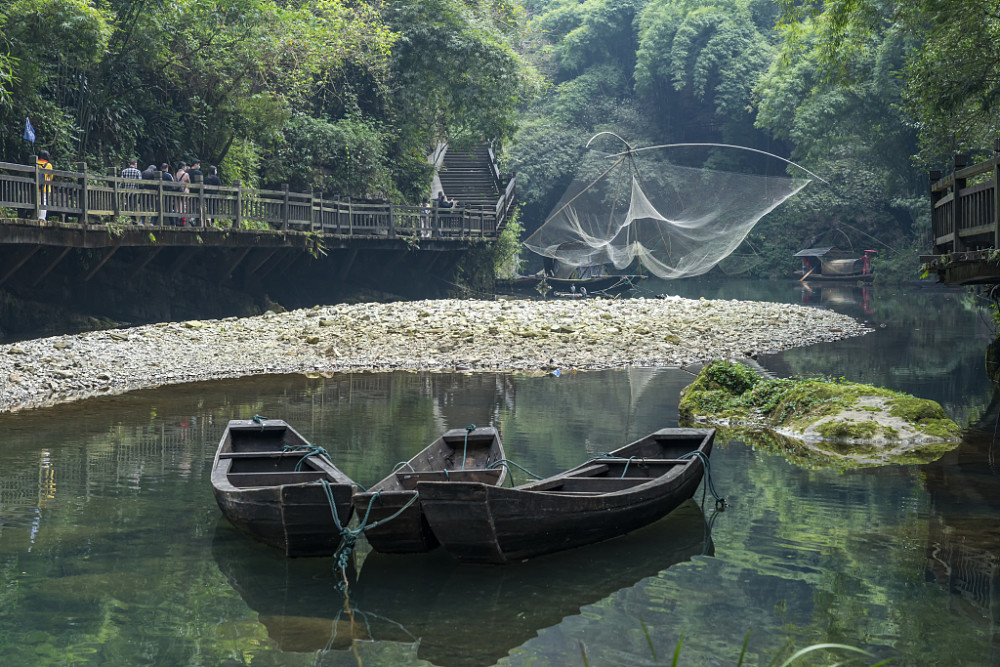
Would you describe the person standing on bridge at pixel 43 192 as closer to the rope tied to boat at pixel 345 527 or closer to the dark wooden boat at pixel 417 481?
the dark wooden boat at pixel 417 481

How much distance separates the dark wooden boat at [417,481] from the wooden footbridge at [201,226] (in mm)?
10194

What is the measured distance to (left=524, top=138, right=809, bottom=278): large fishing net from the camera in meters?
23.9

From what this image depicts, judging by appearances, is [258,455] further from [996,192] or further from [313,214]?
[313,214]

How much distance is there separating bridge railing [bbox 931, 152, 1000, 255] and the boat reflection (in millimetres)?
5324

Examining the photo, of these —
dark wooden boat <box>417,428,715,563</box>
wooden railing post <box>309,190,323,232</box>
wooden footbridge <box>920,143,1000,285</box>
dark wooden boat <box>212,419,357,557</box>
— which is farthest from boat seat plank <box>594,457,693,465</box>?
wooden railing post <box>309,190,323,232</box>

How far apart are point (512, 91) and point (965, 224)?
21615mm

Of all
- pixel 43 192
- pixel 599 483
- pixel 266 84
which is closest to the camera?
pixel 599 483

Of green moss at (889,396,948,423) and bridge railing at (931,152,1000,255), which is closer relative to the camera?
bridge railing at (931,152,1000,255)

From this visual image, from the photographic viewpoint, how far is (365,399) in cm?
1473

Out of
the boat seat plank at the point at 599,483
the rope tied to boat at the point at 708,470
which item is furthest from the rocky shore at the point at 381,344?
the rope tied to boat at the point at 708,470

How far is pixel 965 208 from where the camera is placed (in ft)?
37.9

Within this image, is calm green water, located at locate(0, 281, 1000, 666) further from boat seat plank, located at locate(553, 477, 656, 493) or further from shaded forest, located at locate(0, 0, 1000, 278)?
shaded forest, located at locate(0, 0, 1000, 278)

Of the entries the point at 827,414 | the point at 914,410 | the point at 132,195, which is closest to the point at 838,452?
the point at 827,414

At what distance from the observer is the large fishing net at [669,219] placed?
2392 centimetres
